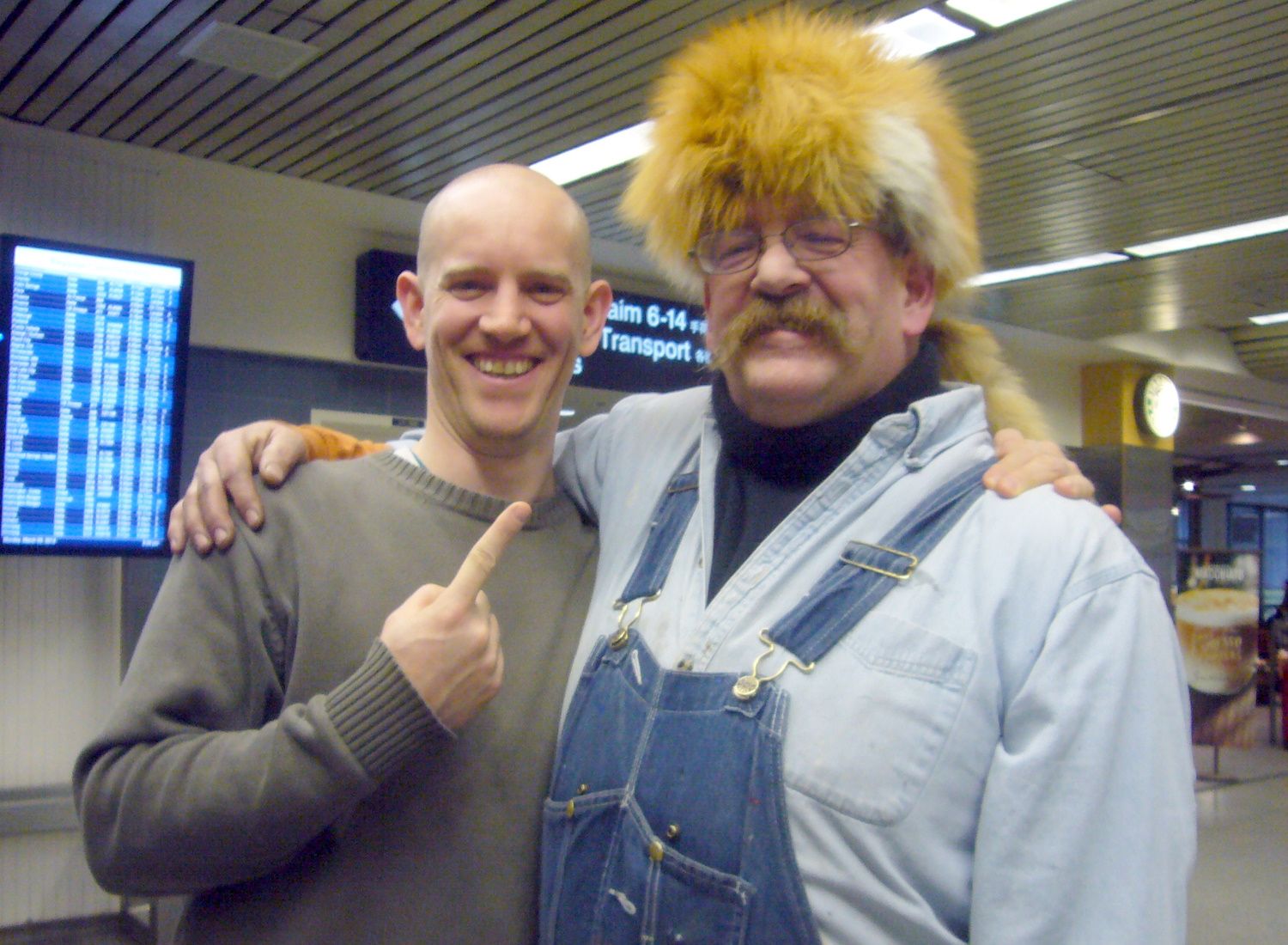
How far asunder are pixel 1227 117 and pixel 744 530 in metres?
3.62

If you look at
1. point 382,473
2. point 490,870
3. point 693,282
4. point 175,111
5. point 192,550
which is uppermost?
point 175,111

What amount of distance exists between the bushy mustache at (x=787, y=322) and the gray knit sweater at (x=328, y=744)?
1.36 feet

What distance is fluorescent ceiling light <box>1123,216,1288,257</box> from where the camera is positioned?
222 inches

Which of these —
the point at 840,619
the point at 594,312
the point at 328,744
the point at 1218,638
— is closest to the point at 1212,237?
the point at 1218,638

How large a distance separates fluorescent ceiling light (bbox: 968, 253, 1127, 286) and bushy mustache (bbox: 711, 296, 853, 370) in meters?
4.95

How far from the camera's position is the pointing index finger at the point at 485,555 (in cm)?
132

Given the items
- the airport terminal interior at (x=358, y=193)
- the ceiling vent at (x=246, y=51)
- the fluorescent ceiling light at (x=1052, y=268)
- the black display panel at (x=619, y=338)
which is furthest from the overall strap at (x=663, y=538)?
the fluorescent ceiling light at (x=1052, y=268)

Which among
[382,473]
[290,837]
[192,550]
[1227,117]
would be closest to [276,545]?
[192,550]

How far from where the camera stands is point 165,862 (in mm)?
1255

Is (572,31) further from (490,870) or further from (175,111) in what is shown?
(490,870)

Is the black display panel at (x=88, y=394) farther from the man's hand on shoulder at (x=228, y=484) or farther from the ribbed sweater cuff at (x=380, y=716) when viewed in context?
the ribbed sweater cuff at (x=380, y=716)

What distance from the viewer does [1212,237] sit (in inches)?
229

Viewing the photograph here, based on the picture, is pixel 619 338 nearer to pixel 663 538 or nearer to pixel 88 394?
pixel 88 394

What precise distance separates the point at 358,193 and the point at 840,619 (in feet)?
14.5
